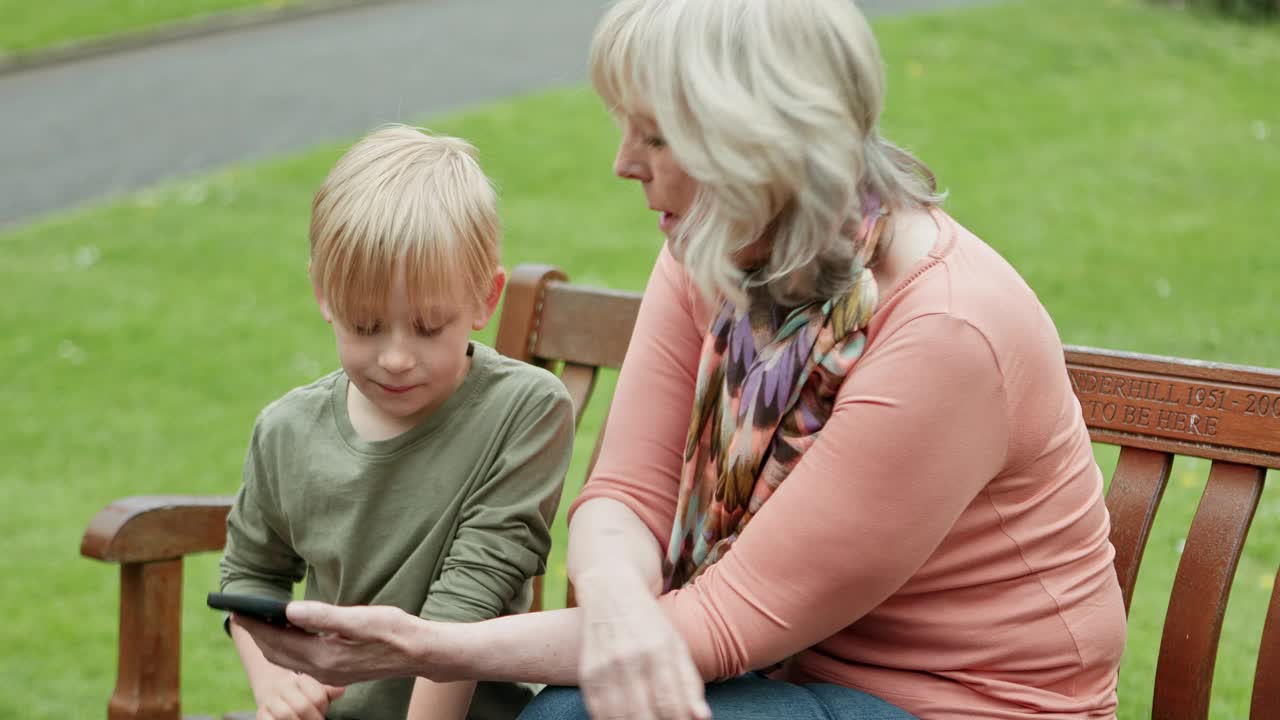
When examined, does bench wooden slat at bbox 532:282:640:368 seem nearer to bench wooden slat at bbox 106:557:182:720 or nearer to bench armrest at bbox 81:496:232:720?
bench armrest at bbox 81:496:232:720

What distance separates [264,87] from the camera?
38.9ft

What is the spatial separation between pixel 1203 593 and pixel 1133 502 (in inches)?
7.3

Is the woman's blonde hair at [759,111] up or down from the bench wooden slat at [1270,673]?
up

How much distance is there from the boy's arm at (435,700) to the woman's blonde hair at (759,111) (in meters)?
0.75

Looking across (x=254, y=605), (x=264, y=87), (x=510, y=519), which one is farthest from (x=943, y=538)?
(x=264, y=87)

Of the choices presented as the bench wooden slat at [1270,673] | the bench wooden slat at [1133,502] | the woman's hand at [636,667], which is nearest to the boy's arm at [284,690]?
the woman's hand at [636,667]

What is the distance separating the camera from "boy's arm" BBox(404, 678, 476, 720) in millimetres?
2322

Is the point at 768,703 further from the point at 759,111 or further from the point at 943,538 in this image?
the point at 759,111

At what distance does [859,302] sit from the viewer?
6.77 ft

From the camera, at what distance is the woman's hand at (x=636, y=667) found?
74.6 inches

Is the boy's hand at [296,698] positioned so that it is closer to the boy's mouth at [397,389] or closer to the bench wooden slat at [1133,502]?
the boy's mouth at [397,389]

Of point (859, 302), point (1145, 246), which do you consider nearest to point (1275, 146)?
point (1145, 246)

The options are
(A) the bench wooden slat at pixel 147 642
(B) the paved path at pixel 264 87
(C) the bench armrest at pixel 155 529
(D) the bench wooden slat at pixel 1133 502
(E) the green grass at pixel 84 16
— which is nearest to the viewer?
(D) the bench wooden slat at pixel 1133 502

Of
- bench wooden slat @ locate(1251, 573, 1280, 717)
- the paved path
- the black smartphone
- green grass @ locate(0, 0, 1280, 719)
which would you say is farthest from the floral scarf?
the paved path
